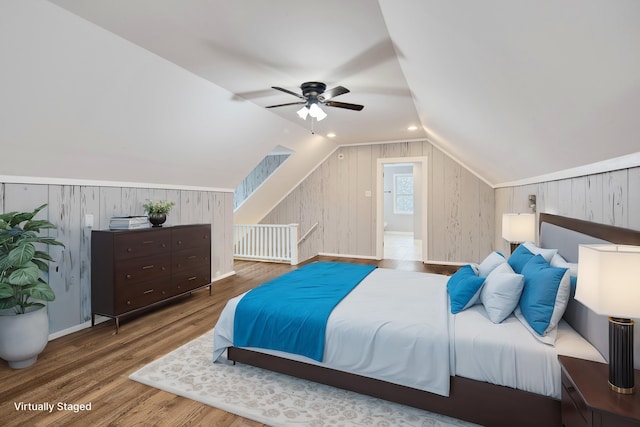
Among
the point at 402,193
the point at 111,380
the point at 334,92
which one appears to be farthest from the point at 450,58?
the point at 402,193

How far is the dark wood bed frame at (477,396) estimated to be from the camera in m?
1.64

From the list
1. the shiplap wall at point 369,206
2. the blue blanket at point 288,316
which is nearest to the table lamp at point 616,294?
the blue blanket at point 288,316

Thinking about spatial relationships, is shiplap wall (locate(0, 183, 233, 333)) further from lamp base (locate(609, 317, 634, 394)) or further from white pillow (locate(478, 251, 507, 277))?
lamp base (locate(609, 317, 634, 394))

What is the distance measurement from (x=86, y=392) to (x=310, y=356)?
5.27 ft

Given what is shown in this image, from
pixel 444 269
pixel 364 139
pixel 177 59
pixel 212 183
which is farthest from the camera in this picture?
pixel 364 139

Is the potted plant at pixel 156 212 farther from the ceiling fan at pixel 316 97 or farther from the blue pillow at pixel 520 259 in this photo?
the blue pillow at pixel 520 259

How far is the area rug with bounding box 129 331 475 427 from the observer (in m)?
1.92

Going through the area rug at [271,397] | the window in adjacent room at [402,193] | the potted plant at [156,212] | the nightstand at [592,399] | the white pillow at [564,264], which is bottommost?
the area rug at [271,397]

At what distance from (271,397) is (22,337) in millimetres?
2021

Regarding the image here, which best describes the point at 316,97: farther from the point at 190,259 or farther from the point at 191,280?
the point at 191,280

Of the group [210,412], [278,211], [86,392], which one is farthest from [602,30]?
[278,211]

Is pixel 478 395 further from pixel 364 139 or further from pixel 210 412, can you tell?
pixel 364 139

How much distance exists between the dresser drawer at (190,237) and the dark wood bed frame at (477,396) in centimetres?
236

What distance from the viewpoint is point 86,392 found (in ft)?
7.10
